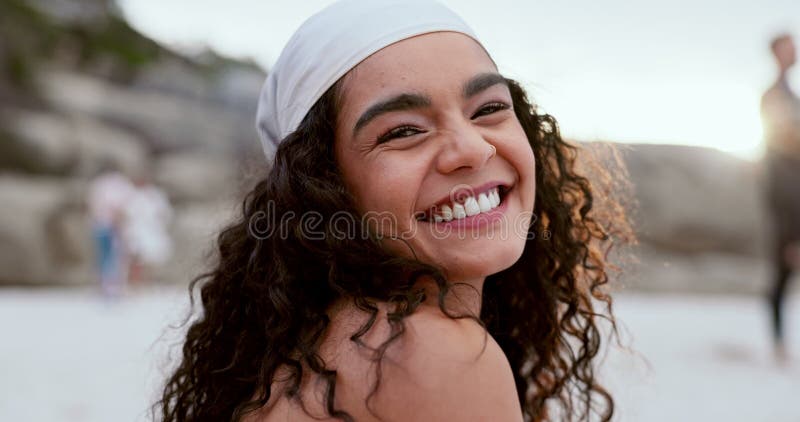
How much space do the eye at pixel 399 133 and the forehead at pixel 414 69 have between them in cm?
9

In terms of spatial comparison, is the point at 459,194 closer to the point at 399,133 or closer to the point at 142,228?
the point at 399,133

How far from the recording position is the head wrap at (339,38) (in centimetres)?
172

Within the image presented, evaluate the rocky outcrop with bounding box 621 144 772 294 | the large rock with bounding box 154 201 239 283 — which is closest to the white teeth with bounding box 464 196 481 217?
the large rock with bounding box 154 201 239 283

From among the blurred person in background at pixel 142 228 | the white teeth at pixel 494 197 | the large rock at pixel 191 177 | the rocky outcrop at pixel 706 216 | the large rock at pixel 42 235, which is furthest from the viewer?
the large rock at pixel 191 177

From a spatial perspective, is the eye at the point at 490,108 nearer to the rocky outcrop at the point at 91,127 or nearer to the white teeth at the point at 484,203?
the white teeth at the point at 484,203

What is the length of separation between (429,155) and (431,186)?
0.07m

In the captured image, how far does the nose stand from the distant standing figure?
319 inches

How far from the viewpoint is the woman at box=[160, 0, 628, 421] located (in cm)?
146

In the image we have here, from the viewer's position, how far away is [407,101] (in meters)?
1.65

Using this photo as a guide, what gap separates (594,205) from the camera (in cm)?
252

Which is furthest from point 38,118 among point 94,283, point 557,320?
point 557,320

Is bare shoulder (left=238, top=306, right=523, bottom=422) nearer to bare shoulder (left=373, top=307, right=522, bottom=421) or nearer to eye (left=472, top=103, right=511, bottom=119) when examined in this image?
bare shoulder (left=373, top=307, right=522, bottom=421)

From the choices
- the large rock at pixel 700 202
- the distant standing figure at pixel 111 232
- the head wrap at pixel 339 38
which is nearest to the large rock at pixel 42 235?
the distant standing figure at pixel 111 232

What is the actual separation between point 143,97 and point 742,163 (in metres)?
14.3
